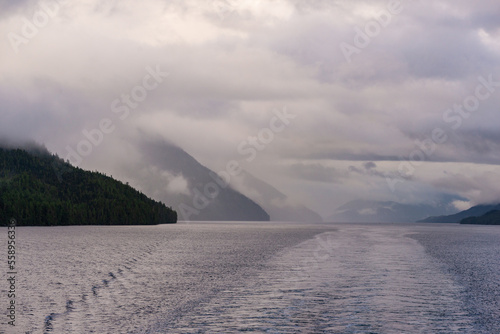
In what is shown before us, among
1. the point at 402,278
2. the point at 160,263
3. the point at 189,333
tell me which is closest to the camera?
the point at 189,333

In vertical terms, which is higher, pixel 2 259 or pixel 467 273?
pixel 2 259

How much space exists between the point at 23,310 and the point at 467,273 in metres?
49.7

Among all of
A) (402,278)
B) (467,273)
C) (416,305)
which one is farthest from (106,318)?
(467,273)

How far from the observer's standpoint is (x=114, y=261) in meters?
77.9

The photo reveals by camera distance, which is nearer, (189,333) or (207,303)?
(189,333)

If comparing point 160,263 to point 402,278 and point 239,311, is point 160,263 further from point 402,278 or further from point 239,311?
point 239,311

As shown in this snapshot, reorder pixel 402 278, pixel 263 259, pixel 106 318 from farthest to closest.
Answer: pixel 263 259, pixel 402 278, pixel 106 318

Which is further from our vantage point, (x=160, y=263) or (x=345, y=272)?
(x=160, y=263)

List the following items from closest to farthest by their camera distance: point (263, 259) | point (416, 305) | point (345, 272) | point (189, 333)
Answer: point (189, 333)
point (416, 305)
point (345, 272)
point (263, 259)

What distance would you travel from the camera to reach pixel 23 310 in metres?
37.0

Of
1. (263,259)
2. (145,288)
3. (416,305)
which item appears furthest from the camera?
(263,259)

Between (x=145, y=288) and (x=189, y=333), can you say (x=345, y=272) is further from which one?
(x=189, y=333)

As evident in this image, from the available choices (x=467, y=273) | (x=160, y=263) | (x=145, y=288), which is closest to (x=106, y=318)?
(x=145, y=288)

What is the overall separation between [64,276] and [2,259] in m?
26.4
